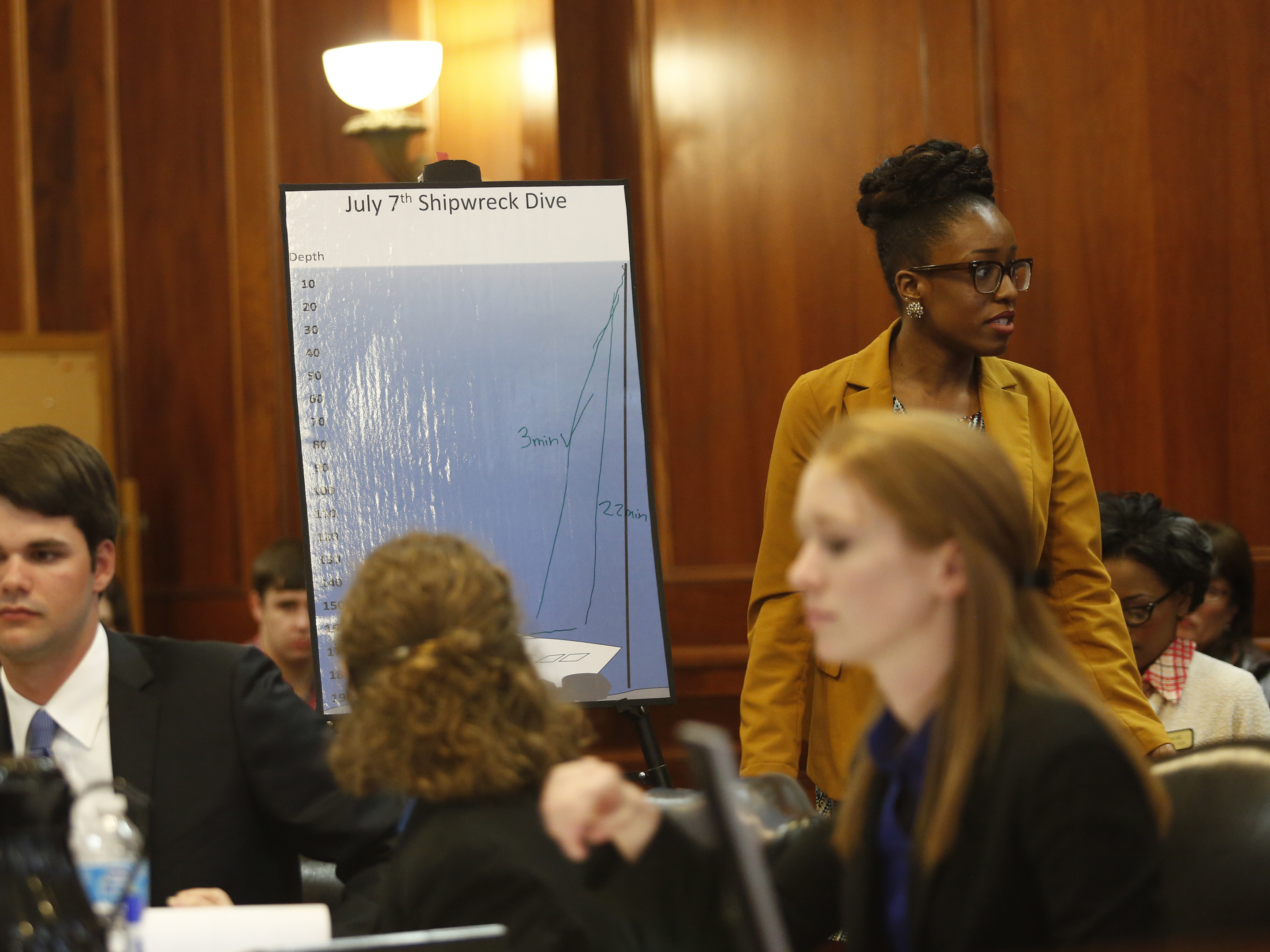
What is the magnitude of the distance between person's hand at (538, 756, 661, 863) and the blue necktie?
3.20 feet

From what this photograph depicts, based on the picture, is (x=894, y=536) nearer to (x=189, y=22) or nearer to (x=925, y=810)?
(x=925, y=810)

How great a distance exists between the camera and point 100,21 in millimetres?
5082

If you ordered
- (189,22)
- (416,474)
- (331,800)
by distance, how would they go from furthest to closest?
(189,22) < (416,474) < (331,800)

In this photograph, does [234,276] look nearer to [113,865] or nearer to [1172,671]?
[1172,671]

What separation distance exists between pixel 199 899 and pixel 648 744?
37.8 inches

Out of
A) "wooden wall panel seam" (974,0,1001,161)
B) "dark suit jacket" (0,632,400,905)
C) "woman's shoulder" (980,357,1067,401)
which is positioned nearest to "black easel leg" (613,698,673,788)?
"dark suit jacket" (0,632,400,905)

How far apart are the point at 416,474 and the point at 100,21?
342 centimetres

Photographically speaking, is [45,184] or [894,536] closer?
[894,536]

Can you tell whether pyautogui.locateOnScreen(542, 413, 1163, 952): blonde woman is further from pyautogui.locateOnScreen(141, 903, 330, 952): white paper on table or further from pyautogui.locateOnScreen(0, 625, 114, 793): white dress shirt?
pyautogui.locateOnScreen(0, 625, 114, 793): white dress shirt

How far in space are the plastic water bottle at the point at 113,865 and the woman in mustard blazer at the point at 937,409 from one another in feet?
3.55

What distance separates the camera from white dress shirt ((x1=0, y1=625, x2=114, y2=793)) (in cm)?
184

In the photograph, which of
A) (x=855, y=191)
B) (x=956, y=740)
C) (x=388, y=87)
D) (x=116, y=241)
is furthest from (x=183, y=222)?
(x=956, y=740)

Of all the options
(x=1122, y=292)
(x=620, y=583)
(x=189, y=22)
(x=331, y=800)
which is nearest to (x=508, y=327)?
(x=620, y=583)

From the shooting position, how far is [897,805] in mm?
1167
